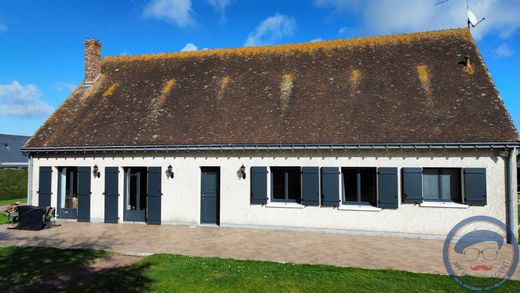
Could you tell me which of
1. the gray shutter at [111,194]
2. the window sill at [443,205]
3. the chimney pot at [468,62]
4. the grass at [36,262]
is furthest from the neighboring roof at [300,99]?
the grass at [36,262]

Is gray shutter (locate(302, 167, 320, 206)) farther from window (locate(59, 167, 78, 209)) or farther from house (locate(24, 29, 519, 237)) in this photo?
window (locate(59, 167, 78, 209))

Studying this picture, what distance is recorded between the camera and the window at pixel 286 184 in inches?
496

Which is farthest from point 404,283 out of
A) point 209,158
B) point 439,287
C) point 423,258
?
point 209,158

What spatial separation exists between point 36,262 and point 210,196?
584cm

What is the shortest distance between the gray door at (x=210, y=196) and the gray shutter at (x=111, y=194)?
3289 millimetres

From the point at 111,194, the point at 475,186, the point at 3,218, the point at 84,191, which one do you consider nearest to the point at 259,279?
the point at 475,186

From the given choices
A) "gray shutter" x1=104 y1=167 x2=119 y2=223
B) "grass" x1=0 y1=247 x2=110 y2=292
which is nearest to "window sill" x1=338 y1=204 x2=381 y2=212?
"grass" x1=0 y1=247 x2=110 y2=292

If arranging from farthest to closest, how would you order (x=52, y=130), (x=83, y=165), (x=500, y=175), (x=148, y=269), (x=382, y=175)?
(x=52, y=130), (x=83, y=165), (x=382, y=175), (x=500, y=175), (x=148, y=269)

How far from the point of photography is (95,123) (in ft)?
49.1

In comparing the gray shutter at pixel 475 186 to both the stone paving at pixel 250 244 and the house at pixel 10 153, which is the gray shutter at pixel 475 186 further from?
the house at pixel 10 153

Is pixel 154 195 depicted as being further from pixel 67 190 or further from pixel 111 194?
pixel 67 190

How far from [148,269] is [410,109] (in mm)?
9496

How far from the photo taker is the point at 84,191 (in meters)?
14.0

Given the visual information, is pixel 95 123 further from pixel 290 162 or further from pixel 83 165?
pixel 290 162
